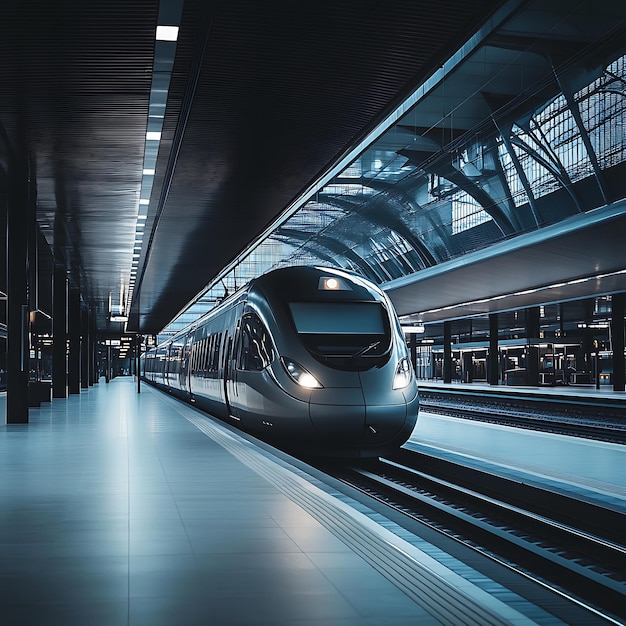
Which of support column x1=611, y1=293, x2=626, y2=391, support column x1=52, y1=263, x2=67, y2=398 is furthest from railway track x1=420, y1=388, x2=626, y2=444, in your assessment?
support column x1=52, y1=263, x2=67, y2=398

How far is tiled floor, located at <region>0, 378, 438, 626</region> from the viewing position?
4297 mm

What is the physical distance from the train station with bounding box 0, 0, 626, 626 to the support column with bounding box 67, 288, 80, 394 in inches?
349

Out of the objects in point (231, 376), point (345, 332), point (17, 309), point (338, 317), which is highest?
point (17, 309)

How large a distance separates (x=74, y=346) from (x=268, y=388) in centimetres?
2577

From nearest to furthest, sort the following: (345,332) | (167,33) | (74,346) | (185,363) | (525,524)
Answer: (525,524) < (167,33) < (345,332) < (185,363) < (74,346)

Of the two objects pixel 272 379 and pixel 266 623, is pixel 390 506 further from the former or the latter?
pixel 266 623

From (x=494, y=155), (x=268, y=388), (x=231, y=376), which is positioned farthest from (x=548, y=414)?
(x=268, y=388)

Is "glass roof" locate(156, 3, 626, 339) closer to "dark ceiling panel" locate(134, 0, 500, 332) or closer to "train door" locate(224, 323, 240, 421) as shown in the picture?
"dark ceiling panel" locate(134, 0, 500, 332)

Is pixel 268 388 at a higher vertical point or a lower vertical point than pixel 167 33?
lower

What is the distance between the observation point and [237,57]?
10.3 m

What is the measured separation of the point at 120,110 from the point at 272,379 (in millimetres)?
4383

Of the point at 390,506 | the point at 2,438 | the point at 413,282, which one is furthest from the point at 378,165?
the point at 390,506

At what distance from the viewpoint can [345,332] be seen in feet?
42.7

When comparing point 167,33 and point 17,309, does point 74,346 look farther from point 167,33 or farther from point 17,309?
point 167,33
